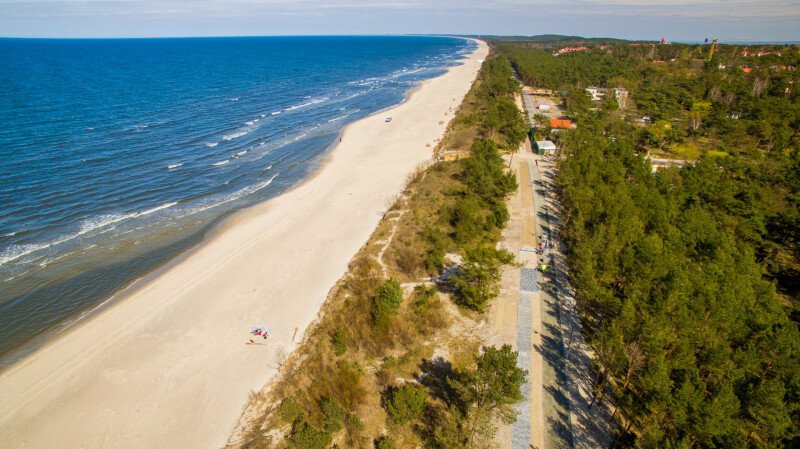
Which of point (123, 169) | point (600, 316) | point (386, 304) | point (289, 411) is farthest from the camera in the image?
point (123, 169)

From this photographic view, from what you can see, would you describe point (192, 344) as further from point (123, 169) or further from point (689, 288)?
point (123, 169)

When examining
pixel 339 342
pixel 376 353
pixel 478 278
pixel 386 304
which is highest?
pixel 478 278

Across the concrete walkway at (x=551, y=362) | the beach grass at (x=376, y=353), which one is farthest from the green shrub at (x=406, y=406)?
the concrete walkway at (x=551, y=362)

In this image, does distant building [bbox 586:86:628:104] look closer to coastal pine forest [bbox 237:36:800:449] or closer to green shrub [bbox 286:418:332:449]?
coastal pine forest [bbox 237:36:800:449]

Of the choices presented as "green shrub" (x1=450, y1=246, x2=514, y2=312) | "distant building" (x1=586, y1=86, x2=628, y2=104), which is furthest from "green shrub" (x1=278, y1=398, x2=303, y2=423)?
"distant building" (x1=586, y1=86, x2=628, y2=104)

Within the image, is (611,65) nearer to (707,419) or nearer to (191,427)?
(707,419)

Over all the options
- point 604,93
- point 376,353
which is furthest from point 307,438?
point 604,93
